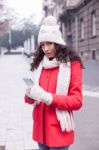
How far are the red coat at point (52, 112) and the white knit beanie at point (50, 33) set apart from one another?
0.74 ft

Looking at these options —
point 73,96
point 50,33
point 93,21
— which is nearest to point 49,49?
point 50,33

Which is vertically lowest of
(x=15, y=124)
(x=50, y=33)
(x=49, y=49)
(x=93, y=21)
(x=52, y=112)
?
(x=15, y=124)

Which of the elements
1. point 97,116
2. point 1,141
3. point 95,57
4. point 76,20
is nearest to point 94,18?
point 95,57

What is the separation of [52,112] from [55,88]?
193 millimetres

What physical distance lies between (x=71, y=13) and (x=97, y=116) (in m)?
36.1

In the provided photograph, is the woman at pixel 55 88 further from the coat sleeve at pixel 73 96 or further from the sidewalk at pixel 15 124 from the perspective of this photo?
the sidewalk at pixel 15 124

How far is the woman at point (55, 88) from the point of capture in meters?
3.65

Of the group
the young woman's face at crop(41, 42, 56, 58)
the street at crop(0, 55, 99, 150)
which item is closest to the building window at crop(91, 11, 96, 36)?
the street at crop(0, 55, 99, 150)

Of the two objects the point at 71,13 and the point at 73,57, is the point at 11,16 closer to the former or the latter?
the point at 71,13

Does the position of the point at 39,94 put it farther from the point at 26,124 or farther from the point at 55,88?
the point at 26,124

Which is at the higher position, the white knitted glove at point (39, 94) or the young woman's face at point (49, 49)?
the young woman's face at point (49, 49)

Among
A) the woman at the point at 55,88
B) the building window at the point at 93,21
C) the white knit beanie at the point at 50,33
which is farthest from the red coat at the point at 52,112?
the building window at the point at 93,21

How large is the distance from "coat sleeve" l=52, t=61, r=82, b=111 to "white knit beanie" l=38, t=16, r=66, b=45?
0.75 ft

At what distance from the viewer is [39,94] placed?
11.5 ft
